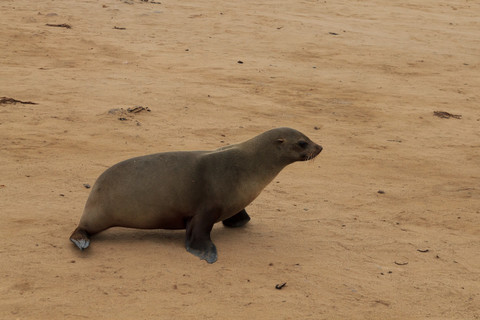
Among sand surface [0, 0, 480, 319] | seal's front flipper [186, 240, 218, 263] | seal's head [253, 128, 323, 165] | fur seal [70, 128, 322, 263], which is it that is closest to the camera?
sand surface [0, 0, 480, 319]

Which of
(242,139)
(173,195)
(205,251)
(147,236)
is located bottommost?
(242,139)

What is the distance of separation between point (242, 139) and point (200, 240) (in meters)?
3.10

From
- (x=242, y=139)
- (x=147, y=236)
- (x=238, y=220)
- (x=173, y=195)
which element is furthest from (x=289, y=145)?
(x=242, y=139)

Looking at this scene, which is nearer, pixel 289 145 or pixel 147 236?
pixel 147 236

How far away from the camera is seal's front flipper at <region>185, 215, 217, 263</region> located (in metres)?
4.55

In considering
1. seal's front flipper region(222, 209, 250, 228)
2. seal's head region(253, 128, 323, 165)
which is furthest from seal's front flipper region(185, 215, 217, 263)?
seal's head region(253, 128, 323, 165)

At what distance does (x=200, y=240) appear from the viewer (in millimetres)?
4645

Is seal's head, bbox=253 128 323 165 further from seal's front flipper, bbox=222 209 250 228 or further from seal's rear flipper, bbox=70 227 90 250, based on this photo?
seal's rear flipper, bbox=70 227 90 250

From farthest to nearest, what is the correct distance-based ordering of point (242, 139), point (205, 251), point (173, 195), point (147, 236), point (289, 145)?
point (242, 139) → point (289, 145) → point (147, 236) → point (173, 195) → point (205, 251)

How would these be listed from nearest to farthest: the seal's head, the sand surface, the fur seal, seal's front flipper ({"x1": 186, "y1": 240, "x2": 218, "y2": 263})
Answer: the sand surface, seal's front flipper ({"x1": 186, "y1": 240, "x2": 218, "y2": 263}), the fur seal, the seal's head

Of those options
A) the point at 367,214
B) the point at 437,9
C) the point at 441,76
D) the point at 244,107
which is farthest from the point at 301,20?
the point at 367,214

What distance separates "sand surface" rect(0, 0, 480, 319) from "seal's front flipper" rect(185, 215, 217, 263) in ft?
0.30

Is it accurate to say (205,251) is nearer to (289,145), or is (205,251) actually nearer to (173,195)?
(173,195)

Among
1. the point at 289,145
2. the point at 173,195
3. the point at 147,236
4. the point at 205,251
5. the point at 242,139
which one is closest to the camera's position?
the point at 205,251
